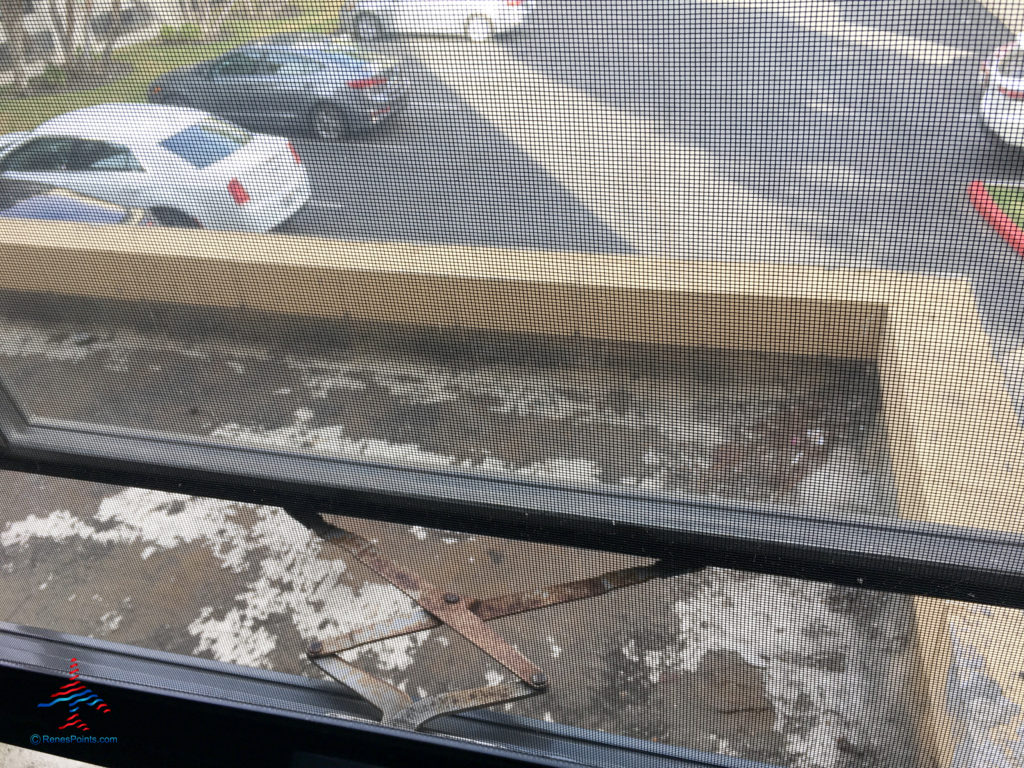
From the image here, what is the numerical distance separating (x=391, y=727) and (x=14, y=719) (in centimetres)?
42

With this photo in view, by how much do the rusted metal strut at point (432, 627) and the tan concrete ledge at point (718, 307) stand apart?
294 mm

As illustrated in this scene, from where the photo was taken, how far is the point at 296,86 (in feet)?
1.83

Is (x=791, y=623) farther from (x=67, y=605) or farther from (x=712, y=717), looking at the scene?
(x=67, y=605)

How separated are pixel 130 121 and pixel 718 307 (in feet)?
1.73

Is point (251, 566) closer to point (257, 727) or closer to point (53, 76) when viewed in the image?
point (257, 727)

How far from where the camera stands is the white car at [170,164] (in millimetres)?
598

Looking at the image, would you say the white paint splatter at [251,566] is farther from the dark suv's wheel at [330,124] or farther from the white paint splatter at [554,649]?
the dark suv's wheel at [330,124]

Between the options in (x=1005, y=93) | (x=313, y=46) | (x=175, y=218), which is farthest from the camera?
(x=175, y=218)

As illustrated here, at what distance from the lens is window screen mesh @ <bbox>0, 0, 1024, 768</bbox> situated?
0.47m

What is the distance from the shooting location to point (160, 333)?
73cm

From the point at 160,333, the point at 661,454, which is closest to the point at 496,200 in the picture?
the point at 661,454

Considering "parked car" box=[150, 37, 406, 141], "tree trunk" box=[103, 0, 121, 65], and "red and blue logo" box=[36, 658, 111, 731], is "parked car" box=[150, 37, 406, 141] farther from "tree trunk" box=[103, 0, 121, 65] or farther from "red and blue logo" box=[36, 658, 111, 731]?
"red and blue logo" box=[36, 658, 111, 731]

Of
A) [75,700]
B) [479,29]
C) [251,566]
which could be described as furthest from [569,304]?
[75,700]

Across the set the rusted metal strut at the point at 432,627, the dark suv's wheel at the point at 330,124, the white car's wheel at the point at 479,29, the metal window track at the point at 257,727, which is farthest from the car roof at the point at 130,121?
the metal window track at the point at 257,727
